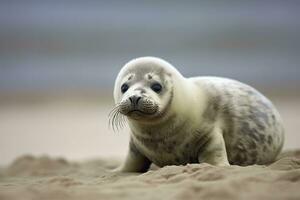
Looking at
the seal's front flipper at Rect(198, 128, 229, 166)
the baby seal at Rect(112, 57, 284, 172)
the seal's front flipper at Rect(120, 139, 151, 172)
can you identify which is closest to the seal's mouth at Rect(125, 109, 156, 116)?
the baby seal at Rect(112, 57, 284, 172)

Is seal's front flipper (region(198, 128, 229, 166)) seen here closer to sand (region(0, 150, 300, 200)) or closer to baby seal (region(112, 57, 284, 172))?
baby seal (region(112, 57, 284, 172))

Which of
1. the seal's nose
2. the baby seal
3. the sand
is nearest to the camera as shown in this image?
the sand

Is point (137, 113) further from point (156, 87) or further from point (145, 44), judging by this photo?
point (145, 44)

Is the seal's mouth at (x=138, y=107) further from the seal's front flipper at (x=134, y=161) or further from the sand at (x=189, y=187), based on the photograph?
the seal's front flipper at (x=134, y=161)

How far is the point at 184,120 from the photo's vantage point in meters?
3.84

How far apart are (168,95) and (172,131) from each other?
0.75 feet

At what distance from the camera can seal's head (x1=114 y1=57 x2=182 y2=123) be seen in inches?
139

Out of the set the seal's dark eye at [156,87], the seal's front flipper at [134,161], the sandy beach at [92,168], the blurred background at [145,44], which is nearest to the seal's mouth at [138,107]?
the seal's dark eye at [156,87]

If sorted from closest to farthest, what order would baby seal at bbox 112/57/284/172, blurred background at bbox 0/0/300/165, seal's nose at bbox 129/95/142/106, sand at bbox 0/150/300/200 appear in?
sand at bbox 0/150/300/200
seal's nose at bbox 129/95/142/106
baby seal at bbox 112/57/284/172
blurred background at bbox 0/0/300/165

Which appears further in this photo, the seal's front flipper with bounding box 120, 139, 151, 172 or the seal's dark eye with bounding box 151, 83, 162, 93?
the seal's front flipper with bounding box 120, 139, 151, 172

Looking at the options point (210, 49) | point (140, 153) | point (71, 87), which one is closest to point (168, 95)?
point (140, 153)

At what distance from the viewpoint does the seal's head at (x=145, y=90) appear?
3525mm

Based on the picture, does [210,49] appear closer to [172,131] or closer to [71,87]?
[71,87]

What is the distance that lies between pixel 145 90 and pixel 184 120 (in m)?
0.36
